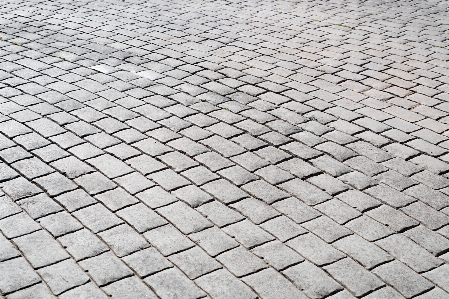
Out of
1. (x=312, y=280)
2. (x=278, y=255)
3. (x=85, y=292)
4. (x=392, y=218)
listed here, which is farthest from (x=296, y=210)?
(x=85, y=292)

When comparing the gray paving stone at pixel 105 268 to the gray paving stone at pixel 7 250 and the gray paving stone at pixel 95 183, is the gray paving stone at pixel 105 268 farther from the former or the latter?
the gray paving stone at pixel 95 183

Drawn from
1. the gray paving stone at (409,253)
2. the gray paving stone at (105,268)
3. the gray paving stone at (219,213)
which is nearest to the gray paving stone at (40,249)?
the gray paving stone at (105,268)

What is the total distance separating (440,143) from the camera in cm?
580

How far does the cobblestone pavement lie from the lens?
4031 millimetres

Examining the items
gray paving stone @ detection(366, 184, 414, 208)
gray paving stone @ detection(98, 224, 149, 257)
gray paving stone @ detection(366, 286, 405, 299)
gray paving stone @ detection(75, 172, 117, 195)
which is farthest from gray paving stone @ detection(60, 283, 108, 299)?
gray paving stone @ detection(366, 184, 414, 208)

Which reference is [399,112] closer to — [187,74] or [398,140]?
[398,140]

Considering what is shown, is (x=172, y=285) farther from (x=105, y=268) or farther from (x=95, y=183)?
(x=95, y=183)

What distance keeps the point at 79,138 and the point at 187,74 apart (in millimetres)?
2114

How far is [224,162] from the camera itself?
543 cm

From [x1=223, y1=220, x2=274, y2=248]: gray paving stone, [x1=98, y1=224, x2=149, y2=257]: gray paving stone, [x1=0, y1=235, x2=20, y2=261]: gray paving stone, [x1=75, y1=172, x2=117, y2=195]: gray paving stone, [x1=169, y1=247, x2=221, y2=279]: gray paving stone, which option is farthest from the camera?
[x1=75, y1=172, x2=117, y2=195]: gray paving stone

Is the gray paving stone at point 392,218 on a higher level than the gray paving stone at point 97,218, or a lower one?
lower

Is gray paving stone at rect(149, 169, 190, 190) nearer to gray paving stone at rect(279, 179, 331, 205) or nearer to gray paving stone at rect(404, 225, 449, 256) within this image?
gray paving stone at rect(279, 179, 331, 205)

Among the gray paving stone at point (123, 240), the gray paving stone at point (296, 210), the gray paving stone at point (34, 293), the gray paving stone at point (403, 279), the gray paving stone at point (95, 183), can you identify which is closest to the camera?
the gray paving stone at point (34, 293)

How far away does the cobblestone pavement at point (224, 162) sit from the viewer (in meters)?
4.03
